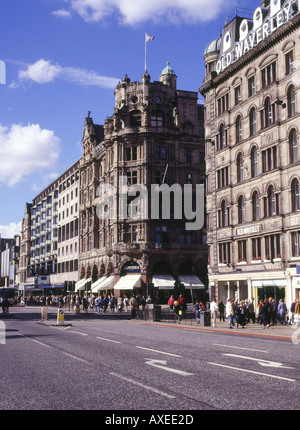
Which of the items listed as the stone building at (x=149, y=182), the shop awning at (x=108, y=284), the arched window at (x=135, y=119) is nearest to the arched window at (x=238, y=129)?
the stone building at (x=149, y=182)

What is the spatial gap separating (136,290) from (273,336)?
42438 millimetres

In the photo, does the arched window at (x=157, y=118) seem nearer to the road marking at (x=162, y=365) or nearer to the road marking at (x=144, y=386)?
the road marking at (x=162, y=365)

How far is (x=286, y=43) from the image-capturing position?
38000mm

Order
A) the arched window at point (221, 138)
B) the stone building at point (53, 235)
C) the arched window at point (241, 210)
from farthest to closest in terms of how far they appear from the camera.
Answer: the stone building at point (53, 235)
the arched window at point (221, 138)
the arched window at point (241, 210)

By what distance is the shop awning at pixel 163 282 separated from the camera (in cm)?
6436

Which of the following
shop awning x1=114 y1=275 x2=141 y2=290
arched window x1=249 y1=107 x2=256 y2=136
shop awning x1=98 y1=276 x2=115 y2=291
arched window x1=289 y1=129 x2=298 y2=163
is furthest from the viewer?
shop awning x1=98 y1=276 x2=115 y2=291

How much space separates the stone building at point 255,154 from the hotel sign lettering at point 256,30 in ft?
0.24

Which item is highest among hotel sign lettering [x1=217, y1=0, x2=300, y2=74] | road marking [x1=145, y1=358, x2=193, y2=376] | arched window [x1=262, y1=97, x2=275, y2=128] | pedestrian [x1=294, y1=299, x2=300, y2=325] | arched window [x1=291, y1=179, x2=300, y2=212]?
hotel sign lettering [x1=217, y1=0, x2=300, y2=74]

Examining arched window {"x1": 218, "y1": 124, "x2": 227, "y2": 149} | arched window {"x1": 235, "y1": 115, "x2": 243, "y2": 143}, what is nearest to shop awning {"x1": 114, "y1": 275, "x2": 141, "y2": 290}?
arched window {"x1": 218, "y1": 124, "x2": 227, "y2": 149}

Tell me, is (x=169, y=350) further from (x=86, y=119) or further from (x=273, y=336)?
(x=86, y=119)

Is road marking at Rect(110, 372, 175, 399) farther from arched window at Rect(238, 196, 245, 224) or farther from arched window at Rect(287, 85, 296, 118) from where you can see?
arched window at Rect(238, 196, 245, 224)

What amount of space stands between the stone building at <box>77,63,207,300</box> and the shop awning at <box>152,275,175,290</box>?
0.12 m

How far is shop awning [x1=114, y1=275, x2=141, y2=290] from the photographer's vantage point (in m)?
64.9
